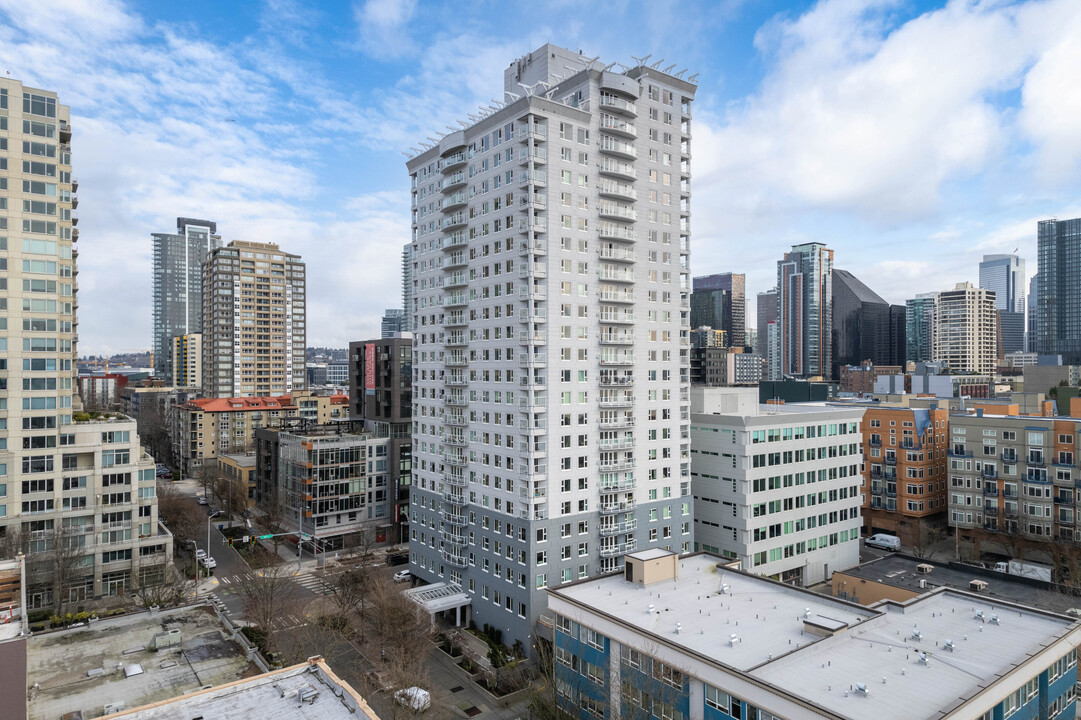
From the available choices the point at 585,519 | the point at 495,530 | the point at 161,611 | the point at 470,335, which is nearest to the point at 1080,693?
the point at 585,519

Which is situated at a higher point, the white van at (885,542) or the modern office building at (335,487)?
the modern office building at (335,487)

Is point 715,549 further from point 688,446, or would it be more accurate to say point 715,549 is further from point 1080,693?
point 1080,693

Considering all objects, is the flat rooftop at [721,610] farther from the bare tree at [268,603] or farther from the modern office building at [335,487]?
the modern office building at [335,487]

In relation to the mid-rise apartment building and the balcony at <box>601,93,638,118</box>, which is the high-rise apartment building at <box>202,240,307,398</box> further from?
the mid-rise apartment building

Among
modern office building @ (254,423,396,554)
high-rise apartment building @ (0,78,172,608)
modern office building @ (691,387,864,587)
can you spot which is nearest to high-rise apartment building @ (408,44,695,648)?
modern office building @ (691,387,864,587)

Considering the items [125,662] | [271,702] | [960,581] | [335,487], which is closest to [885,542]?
[960,581]

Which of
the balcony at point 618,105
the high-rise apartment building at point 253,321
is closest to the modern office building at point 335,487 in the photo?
the balcony at point 618,105
